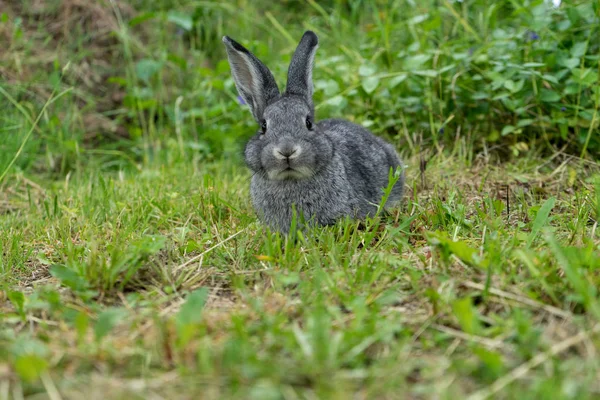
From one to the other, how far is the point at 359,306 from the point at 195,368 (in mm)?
748

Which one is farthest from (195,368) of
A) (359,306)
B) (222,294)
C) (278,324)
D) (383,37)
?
(383,37)

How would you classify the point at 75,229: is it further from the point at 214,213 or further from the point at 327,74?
the point at 327,74

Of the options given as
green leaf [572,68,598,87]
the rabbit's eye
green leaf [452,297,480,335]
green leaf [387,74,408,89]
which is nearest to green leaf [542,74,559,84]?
green leaf [572,68,598,87]

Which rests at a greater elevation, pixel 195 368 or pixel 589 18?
pixel 589 18

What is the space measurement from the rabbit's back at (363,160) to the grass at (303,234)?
226mm

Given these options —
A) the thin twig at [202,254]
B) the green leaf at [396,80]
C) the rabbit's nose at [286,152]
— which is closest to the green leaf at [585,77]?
the green leaf at [396,80]

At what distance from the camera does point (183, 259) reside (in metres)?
3.62

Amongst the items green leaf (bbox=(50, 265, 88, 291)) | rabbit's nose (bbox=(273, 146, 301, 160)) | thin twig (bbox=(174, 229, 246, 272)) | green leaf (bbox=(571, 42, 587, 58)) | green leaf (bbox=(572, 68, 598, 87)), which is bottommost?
thin twig (bbox=(174, 229, 246, 272))

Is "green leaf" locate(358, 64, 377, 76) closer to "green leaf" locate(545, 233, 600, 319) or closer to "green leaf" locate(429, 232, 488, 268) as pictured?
A: "green leaf" locate(429, 232, 488, 268)

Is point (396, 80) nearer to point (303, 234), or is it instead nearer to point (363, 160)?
point (363, 160)

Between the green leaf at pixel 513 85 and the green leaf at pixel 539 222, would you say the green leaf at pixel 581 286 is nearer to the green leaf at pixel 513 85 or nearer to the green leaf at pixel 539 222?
the green leaf at pixel 539 222

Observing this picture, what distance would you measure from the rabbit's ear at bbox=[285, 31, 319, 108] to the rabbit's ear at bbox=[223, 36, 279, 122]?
0.41ft

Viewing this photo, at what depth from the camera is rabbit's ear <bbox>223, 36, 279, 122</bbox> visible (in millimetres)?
4277

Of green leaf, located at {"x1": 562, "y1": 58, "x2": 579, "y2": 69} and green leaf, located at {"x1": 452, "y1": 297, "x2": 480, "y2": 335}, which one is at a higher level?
green leaf, located at {"x1": 562, "y1": 58, "x2": 579, "y2": 69}
